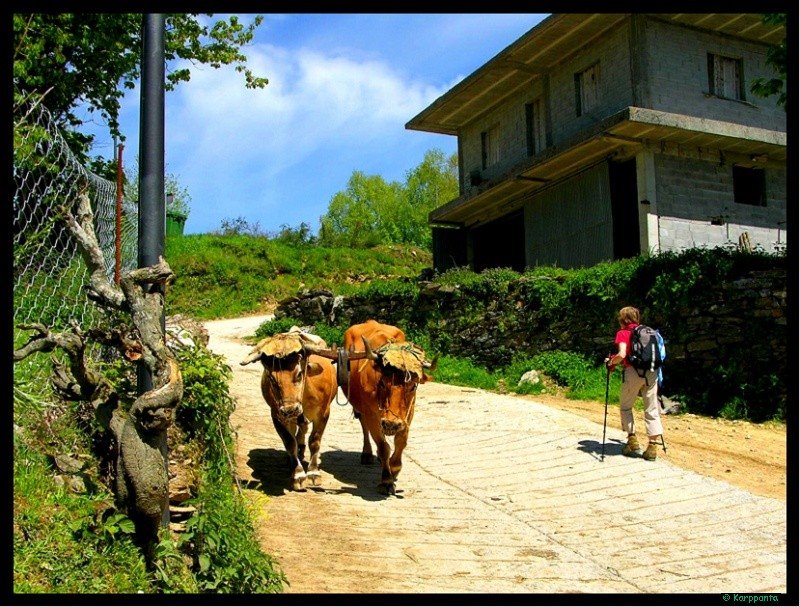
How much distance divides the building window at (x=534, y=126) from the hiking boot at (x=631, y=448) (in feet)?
47.9

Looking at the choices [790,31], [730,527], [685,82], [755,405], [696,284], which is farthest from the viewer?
[685,82]

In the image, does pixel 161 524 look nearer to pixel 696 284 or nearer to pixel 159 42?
pixel 159 42

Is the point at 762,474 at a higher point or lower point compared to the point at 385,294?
lower

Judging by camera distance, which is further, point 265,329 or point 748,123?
point 265,329

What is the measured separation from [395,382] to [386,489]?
1295 millimetres

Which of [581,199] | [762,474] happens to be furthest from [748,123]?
[762,474]

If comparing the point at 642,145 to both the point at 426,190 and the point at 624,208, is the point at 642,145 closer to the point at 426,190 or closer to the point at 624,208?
the point at 624,208

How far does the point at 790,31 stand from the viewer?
219 inches

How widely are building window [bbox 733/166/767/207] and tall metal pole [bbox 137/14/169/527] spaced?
18.2 meters

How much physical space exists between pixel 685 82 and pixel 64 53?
46.6ft

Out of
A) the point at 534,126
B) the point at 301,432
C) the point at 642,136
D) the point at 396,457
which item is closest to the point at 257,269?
the point at 534,126

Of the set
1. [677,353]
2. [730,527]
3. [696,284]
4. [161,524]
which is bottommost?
[730,527]

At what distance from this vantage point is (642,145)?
1936 cm

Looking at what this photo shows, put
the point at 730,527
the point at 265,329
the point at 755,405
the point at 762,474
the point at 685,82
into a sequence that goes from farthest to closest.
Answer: the point at 265,329
the point at 685,82
the point at 755,405
the point at 762,474
the point at 730,527
